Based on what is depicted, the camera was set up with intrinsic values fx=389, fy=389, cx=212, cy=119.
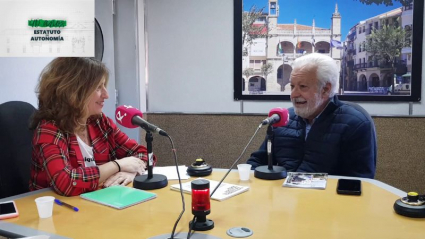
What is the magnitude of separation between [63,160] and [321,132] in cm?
135

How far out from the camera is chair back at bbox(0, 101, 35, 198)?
1738 millimetres

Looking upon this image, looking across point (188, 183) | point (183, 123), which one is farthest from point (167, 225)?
point (183, 123)

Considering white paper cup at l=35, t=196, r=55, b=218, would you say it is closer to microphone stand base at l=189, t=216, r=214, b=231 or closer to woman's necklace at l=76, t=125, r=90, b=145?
microphone stand base at l=189, t=216, r=214, b=231

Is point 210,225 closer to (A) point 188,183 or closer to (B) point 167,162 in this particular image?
(A) point 188,183

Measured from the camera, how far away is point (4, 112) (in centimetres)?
183

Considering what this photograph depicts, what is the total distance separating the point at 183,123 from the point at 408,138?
5.64 ft

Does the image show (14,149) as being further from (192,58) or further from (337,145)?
(192,58)

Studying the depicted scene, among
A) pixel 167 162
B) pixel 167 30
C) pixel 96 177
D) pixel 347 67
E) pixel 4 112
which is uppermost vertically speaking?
pixel 167 30

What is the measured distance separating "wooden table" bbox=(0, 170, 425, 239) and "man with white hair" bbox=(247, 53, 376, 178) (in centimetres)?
49

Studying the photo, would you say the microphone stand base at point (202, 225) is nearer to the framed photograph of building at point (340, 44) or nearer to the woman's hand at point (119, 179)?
the woman's hand at point (119, 179)

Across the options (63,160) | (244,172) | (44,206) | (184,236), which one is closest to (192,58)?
(244,172)

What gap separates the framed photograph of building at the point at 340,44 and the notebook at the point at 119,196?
1728mm

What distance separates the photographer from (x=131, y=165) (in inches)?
72.1

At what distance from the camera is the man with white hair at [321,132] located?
2.10 m
